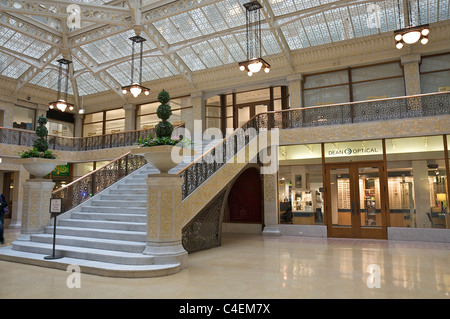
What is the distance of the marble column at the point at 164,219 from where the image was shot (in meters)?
5.69

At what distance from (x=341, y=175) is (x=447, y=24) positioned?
6.02 metres

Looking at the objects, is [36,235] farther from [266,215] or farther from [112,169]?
[266,215]

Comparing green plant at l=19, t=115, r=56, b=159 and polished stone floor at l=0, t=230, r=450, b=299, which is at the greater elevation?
green plant at l=19, t=115, r=56, b=159

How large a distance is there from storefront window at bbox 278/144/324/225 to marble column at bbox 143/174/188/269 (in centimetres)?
631

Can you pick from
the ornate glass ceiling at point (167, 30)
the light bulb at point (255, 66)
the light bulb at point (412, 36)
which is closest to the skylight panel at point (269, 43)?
the ornate glass ceiling at point (167, 30)

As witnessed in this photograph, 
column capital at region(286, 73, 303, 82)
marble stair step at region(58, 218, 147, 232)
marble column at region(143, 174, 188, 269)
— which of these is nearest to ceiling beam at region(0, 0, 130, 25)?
column capital at region(286, 73, 303, 82)

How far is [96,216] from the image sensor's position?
25.4ft

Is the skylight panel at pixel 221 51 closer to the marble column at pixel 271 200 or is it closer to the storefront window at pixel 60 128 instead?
the marble column at pixel 271 200

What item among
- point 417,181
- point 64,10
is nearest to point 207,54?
point 64,10

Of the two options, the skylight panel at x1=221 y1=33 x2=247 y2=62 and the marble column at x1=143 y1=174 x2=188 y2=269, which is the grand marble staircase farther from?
the skylight panel at x1=221 y1=33 x2=247 y2=62

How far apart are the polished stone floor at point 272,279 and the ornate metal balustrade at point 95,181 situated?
238cm

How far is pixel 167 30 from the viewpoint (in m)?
13.8

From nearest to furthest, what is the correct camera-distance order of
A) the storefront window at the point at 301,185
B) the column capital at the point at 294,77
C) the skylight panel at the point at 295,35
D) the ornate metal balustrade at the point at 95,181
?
the ornate metal balustrade at the point at 95,181, the storefront window at the point at 301,185, the skylight panel at the point at 295,35, the column capital at the point at 294,77

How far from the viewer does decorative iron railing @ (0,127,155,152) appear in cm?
1397
